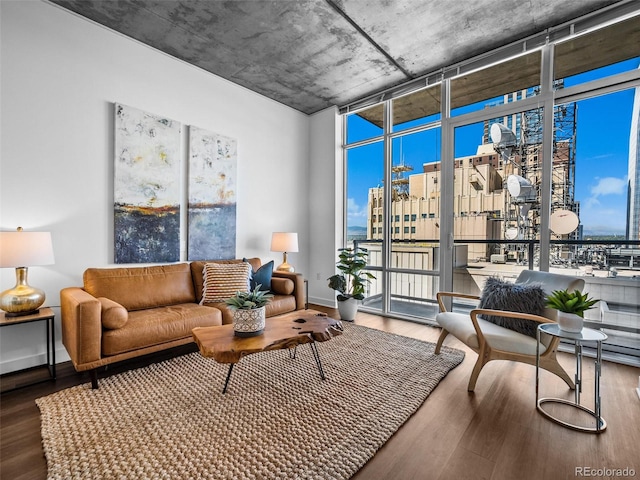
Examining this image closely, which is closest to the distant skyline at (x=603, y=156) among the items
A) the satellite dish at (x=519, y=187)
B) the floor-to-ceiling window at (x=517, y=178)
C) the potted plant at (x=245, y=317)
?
the floor-to-ceiling window at (x=517, y=178)

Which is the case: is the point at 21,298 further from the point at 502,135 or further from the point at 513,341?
the point at 502,135

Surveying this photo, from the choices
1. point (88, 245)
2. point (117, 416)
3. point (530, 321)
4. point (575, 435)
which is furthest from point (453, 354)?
→ point (88, 245)

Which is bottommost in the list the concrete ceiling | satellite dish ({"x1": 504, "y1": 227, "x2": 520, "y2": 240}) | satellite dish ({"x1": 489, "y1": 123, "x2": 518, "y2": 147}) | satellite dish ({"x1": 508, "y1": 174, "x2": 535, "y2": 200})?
satellite dish ({"x1": 504, "y1": 227, "x2": 520, "y2": 240})

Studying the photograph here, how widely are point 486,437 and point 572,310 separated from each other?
931 mm

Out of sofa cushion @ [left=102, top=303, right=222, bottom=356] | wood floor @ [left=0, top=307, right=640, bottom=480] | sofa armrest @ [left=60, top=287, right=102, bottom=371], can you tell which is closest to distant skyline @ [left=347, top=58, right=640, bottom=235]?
wood floor @ [left=0, top=307, right=640, bottom=480]

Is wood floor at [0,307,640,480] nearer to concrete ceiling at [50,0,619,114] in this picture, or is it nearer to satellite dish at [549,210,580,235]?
satellite dish at [549,210,580,235]

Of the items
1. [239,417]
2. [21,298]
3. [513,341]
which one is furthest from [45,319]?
[513,341]

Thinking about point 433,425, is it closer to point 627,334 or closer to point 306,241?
point 627,334

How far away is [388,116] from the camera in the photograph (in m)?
4.38

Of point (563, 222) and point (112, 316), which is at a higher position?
point (563, 222)

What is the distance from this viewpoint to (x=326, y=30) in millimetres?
3051

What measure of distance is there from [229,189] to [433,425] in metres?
3.36

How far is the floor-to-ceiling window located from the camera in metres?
2.83

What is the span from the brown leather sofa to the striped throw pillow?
0.11 metres
